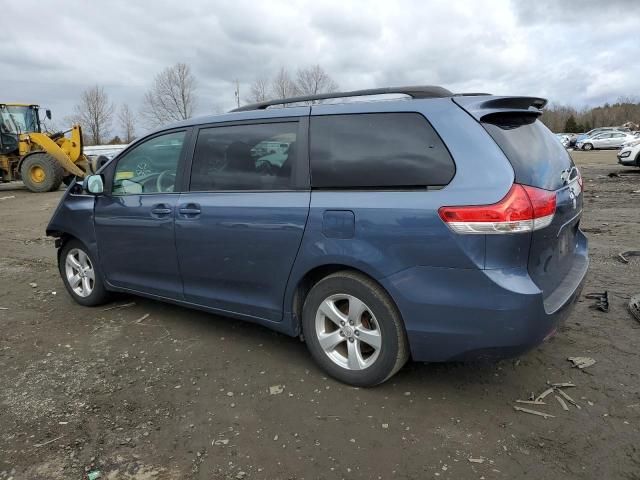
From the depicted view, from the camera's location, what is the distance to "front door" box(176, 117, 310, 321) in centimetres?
329

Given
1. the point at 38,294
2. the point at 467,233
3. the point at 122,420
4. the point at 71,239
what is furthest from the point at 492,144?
the point at 38,294

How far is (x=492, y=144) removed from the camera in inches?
107

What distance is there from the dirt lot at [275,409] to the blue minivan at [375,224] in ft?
1.09

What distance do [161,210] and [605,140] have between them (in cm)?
4322

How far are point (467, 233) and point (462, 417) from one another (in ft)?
3.51

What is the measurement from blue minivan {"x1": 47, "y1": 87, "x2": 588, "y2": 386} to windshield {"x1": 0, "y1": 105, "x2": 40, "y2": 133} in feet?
55.9

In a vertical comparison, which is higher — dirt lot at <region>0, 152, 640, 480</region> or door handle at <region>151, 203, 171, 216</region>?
door handle at <region>151, 203, 171, 216</region>

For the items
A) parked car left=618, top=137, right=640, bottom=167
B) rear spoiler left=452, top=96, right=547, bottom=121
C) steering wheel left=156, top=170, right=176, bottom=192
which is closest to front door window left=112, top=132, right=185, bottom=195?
steering wheel left=156, top=170, right=176, bottom=192

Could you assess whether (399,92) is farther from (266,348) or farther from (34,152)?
(34,152)

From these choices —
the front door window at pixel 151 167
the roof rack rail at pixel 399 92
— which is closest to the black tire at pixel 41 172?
the front door window at pixel 151 167

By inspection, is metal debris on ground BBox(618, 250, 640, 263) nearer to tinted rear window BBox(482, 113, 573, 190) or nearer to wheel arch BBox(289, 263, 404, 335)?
tinted rear window BBox(482, 113, 573, 190)

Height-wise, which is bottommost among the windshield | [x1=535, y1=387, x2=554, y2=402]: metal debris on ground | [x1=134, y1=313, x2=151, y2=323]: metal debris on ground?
[x1=535, y1=387, x2=554, y2=402]: metal debris on ground

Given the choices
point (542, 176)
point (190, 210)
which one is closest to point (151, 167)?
point (190, 210)

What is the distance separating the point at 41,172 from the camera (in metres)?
17.3
